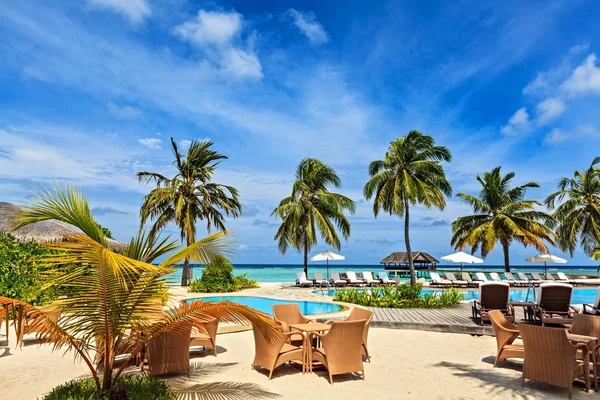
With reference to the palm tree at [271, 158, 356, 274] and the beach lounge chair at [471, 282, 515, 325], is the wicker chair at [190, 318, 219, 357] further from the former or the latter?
the palm tree at [271, 158, 356, 274]

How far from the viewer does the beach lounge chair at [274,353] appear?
5.23 m

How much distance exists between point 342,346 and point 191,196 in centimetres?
1552

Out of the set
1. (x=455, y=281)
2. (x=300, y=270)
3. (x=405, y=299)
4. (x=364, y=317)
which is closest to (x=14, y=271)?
(x=364, y=317)

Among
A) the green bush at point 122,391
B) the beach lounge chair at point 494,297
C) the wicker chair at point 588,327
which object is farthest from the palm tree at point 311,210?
the green bush at point 122,391

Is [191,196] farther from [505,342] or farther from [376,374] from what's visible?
[505,342]

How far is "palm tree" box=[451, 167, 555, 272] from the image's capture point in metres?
21.9

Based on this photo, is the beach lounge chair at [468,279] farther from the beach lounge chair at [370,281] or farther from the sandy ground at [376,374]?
the sandy ground at [376,374]

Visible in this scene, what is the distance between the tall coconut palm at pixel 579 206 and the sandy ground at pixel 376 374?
64.6 feet

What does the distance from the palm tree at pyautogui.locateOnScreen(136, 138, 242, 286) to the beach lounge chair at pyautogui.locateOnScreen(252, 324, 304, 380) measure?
44.5ft

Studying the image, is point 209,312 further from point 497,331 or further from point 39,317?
point 497,331

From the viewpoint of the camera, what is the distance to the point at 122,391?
370 cm

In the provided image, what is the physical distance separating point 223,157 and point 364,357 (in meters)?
15.8

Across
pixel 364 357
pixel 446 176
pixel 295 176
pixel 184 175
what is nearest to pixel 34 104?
pixel 184 175

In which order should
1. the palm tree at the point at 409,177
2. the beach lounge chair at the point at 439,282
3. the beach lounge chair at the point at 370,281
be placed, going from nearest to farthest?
the palm tree at the point at 409,177 → the beach lounge chair at the point at 439,282 → the beach lounge chair at the point at 370,281
